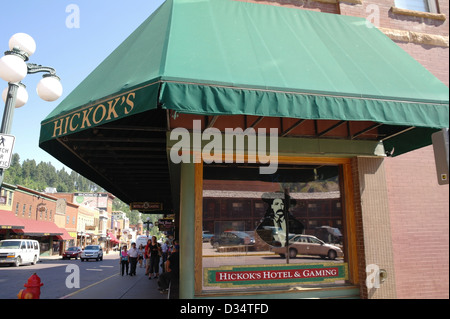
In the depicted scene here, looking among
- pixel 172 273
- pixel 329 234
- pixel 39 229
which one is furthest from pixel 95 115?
pixel 39 229

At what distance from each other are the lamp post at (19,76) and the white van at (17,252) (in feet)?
73.6

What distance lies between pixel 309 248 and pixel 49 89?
5.70 m

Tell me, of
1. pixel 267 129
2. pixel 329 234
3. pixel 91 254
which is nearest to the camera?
pixel 267 129

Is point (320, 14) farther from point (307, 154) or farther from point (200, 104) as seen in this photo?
point (200, 104)

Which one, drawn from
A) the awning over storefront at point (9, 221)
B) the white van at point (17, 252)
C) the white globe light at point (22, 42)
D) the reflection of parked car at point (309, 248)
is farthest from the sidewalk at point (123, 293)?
the awning over storefront at point (9, 221)

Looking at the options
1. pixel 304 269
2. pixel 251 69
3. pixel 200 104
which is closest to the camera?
pixel 200 104

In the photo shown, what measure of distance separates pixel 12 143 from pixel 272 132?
4453mm

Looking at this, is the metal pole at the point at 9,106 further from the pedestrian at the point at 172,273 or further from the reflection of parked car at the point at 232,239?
the pedestrian at the point at 172,273

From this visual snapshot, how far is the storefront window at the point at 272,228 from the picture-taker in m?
5.92

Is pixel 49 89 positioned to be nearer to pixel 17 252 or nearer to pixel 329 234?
pixel 329 234

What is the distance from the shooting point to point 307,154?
6.41 m

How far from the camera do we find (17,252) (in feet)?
80.6
